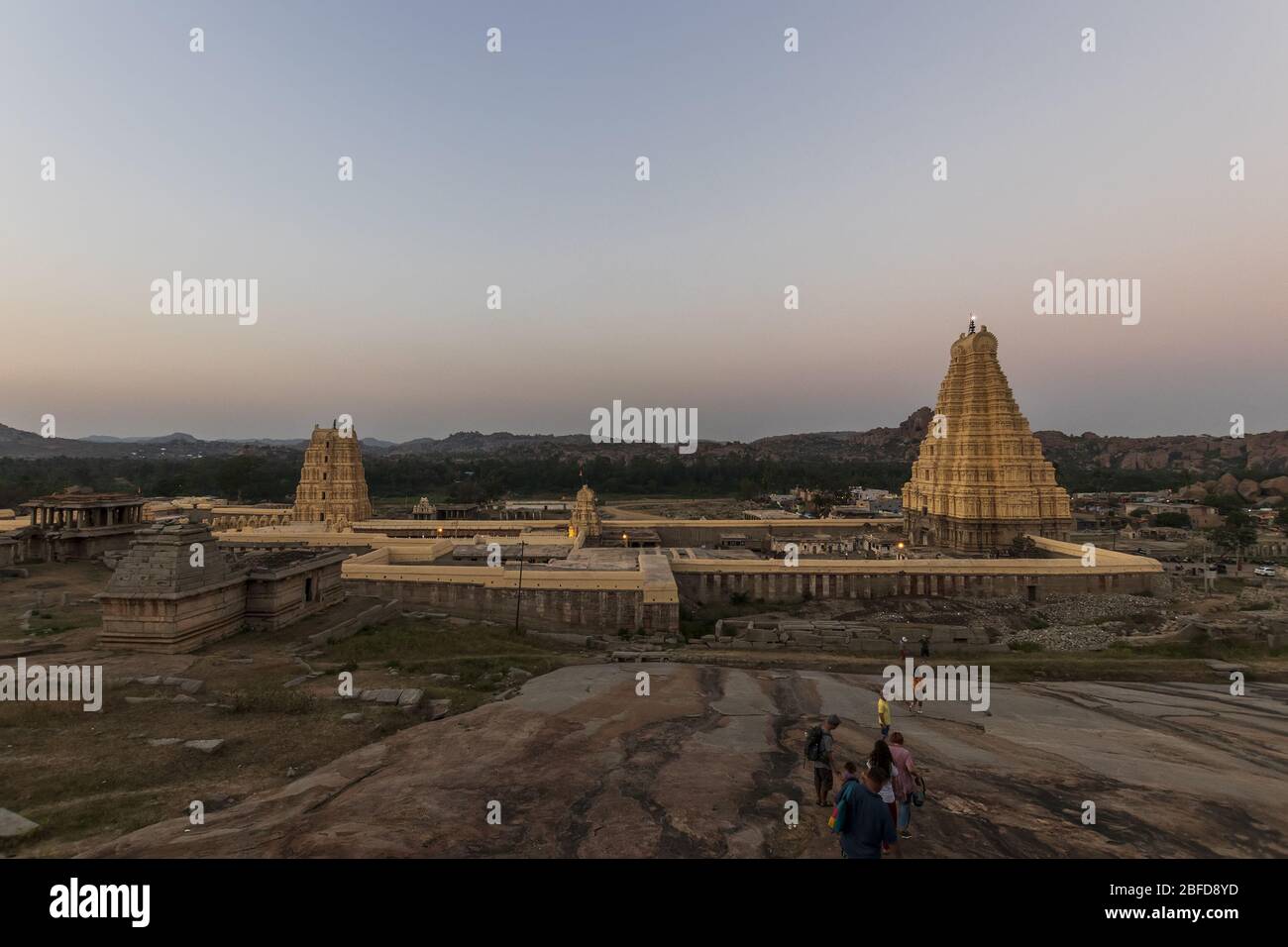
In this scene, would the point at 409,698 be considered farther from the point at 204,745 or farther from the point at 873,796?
the point at 873,796

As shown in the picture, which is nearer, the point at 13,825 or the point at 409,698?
the point at 13,825

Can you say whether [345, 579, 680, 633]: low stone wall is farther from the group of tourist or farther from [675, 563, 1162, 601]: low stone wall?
the group of tourist

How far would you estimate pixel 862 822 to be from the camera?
253 inches

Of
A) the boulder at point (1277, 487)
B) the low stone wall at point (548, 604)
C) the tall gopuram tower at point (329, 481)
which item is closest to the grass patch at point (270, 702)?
the low stone wall at point (548, 604)

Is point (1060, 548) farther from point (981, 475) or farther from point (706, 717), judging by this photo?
point (706, 717)

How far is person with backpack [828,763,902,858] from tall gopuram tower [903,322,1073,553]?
163 ft

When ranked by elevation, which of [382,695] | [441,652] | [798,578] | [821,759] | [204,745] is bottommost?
[798,578]

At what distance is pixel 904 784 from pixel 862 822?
6.19ft

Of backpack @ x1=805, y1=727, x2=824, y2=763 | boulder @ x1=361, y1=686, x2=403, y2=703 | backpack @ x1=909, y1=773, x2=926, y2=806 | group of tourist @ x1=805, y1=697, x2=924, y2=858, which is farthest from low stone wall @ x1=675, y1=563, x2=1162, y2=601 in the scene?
backpack @ x1=909, y1=773, x2=926, y2=806

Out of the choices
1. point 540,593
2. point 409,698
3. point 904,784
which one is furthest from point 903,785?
point 540,593

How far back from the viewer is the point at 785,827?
26.9 ft

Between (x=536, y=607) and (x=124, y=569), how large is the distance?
60.9 ft
